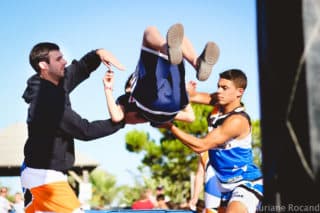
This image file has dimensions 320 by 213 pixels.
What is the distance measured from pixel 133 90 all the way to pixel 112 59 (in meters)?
0.34

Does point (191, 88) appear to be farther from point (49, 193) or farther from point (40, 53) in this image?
point (49, 193)

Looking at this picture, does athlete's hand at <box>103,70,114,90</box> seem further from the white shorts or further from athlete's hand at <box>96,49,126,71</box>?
the white shorts

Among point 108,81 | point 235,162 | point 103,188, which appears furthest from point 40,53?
point 103,188

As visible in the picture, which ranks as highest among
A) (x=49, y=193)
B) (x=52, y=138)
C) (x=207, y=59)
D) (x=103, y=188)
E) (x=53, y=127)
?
(x=207, y=59)

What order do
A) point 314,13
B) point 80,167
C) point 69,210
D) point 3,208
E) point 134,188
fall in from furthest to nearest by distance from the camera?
point 134,188, point 80,167, point 3,208, point 69,210, point 314,13

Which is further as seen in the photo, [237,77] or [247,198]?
[237,77]

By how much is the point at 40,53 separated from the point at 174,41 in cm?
151

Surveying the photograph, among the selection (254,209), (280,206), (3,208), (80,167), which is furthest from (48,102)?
(80,167)

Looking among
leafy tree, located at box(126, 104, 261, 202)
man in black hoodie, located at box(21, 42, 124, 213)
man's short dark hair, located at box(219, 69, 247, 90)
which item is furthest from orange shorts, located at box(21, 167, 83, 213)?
leafy tree, located at box(126, 104, 261, 202)

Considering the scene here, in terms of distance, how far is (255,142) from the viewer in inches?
1464

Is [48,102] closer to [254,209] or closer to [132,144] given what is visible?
[254,209]

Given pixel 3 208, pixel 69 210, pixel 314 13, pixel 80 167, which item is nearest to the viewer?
pixel 314 13

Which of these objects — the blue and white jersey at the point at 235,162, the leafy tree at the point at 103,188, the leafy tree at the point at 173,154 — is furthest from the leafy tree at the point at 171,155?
the blue and white jersey at the point at 235,162

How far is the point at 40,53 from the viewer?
5.41 m
